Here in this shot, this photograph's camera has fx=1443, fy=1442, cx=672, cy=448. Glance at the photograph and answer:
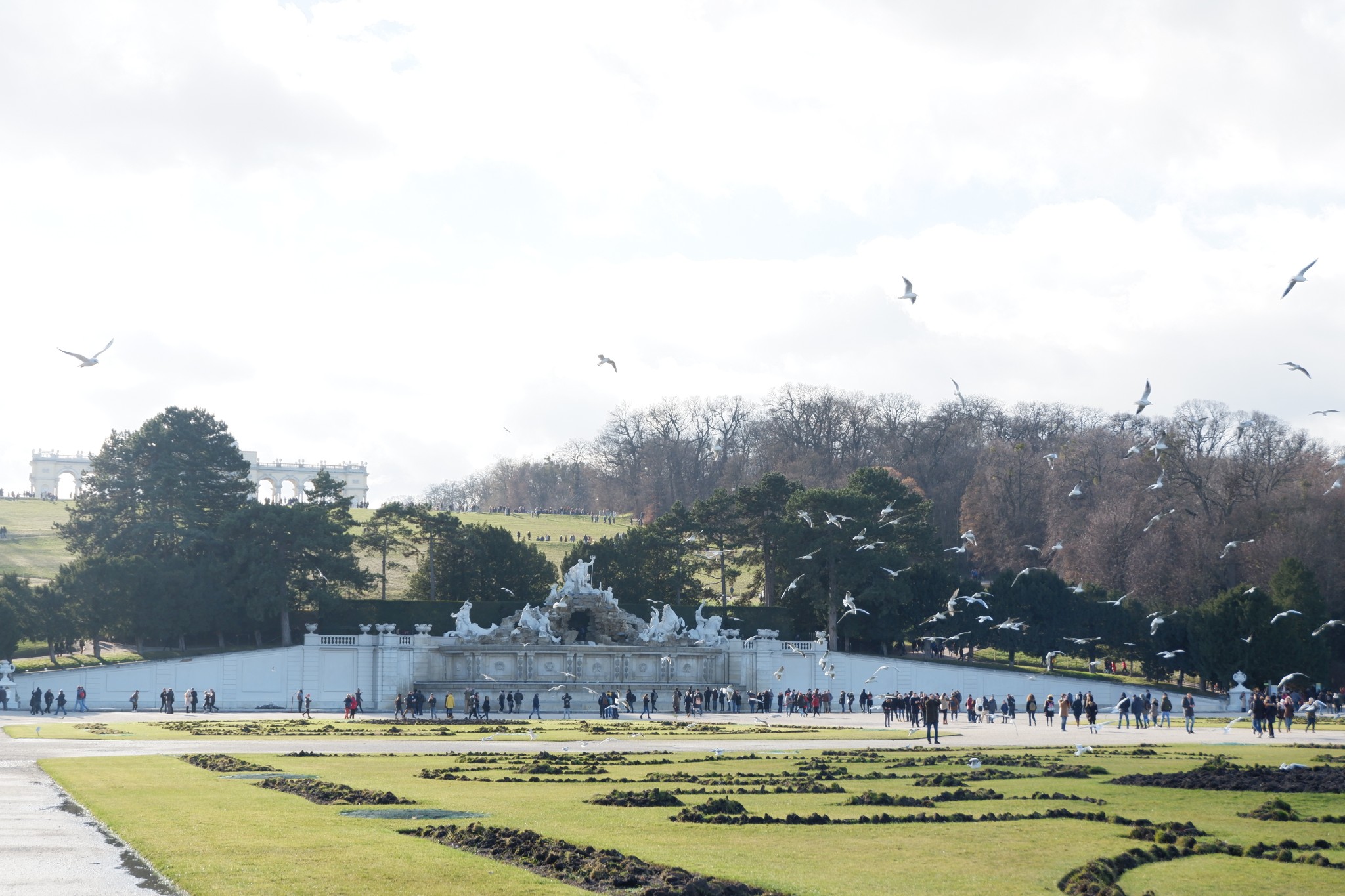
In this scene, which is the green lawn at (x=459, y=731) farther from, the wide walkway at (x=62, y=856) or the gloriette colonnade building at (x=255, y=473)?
the gloriette colonnade building at (x=255, y=473)

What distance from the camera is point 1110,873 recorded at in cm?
1517

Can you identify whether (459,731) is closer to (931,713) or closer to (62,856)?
(931,713)

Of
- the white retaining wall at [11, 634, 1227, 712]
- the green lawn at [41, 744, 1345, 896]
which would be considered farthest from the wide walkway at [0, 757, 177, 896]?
the white retaining wall at [11, 634, 1227, 712]

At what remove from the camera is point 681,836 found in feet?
59.0

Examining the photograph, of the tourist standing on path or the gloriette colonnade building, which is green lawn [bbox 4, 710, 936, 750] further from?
the gloriette colonnade building

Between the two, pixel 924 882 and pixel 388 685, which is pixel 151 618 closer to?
pixel 388 685

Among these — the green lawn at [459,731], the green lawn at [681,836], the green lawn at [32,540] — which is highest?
the green lawn at [32,540]

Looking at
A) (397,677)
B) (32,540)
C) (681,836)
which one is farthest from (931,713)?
(32,540)

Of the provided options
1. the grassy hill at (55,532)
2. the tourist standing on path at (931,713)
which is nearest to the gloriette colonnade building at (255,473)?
the grassy hill at (55,532)

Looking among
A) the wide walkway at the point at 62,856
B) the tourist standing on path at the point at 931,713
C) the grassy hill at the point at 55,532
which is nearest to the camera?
the wide walkway at the point at 62,856

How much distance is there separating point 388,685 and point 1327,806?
56048 mm

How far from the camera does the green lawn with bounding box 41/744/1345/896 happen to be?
1455 cm

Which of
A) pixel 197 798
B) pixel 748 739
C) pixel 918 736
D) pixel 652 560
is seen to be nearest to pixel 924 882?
pixel 197 798

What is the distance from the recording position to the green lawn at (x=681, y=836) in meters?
14.5
